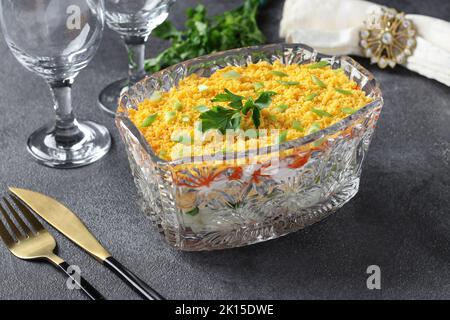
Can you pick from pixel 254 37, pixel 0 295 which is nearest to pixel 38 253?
pixel 0 295

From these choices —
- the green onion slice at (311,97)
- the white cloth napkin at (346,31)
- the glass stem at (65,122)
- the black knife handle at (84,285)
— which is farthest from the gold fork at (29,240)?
the white cloth napkin at (346,31)

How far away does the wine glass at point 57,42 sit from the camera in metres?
2.20

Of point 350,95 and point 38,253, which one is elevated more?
point 350,95

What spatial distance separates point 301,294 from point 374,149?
0.74 metres

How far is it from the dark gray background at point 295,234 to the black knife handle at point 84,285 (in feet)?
0.07

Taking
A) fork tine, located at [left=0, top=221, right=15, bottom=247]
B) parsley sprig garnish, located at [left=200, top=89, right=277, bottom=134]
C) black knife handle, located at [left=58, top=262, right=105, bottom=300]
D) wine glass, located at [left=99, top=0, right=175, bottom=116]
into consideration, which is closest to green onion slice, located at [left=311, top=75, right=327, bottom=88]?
parsley sprig garnish, located at [left=200, top=89, right=277, bottom=134]

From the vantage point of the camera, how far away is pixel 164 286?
192cm

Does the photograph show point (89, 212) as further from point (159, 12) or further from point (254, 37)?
point (254, 37)

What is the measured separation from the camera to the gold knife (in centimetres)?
184

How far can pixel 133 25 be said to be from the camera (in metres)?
2.60

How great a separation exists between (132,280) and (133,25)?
107 cm

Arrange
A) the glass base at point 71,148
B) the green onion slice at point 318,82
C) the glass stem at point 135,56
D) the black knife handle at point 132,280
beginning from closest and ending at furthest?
the black knife handle at point 132,280 < the green onion slice at point 318,82 < the glass base at point 71,148 < the glass stem at point 135,56

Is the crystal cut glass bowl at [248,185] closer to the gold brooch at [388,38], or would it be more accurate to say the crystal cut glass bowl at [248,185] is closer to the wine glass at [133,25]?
the wine glass at [133,25]

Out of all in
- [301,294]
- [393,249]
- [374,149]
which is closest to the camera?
[301,294]
